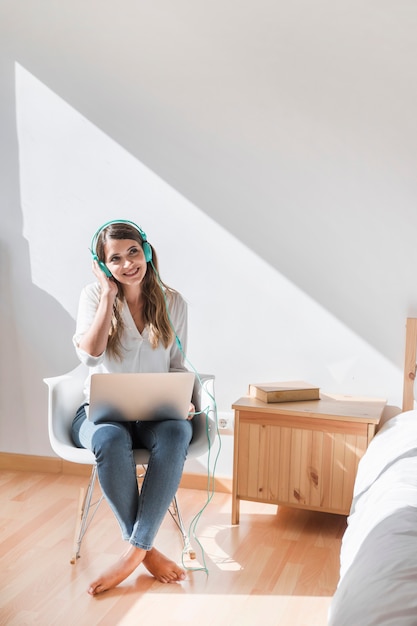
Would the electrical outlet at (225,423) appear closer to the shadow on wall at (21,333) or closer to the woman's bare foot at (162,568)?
the shadow on wall at (21,333)

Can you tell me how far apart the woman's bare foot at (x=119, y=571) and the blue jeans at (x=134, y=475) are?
0.10 ft

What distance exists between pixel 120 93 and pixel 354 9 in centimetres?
99

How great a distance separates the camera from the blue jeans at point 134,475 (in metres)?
2.20

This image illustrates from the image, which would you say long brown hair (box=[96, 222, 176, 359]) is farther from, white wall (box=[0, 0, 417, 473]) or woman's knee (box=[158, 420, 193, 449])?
white wall (box=[0, 0, 417, 473])

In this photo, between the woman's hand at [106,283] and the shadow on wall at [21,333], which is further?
the shadow on wall at [21,333]

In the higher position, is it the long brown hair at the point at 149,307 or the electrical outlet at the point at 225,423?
the long brown hair at the point at 149,307

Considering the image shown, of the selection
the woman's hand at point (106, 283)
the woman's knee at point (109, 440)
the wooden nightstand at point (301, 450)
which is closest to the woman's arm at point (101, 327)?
the woman's hand at point (106, 283)

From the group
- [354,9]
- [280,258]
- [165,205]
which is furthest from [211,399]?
[354,9]

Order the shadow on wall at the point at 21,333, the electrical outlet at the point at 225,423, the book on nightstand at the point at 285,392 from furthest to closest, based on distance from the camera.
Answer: the shadow on wall at the point at 21,333
the electrical outlet at the point at 225,423
the book on nightstand at the point at 285,392

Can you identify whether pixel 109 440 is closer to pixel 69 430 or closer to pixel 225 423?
pixel 69 430

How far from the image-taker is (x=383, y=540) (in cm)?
151

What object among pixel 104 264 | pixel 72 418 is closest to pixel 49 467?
pixel 72 418

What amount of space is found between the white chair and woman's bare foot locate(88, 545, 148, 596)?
0.75 feet

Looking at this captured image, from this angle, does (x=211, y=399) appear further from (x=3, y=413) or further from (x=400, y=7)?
(x=400, y=7)
